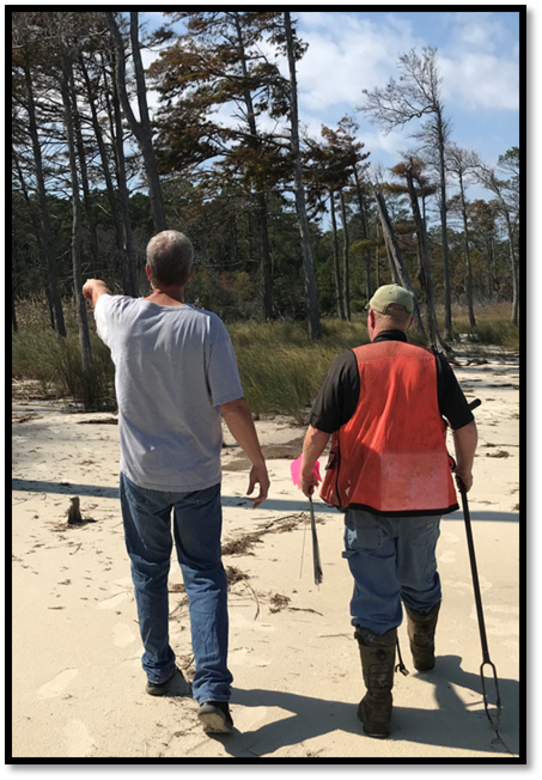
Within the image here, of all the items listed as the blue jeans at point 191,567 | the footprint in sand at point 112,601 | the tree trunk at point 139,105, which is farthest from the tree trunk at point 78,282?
the blue jeans at point 191,567

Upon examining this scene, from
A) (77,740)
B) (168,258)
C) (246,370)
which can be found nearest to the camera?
(77,740)

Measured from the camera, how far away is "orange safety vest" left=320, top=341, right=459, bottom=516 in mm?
2488

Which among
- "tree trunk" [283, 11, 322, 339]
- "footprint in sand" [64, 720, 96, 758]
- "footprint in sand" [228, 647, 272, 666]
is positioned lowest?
"footprint in sand" [228, 647, 272, 666]

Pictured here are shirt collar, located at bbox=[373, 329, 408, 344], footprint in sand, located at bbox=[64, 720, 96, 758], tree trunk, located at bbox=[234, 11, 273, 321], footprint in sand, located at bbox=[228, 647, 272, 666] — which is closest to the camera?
footprint in sand, located at bbox=[64, 720, 96, 758]

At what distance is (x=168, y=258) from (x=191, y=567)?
1219 mm

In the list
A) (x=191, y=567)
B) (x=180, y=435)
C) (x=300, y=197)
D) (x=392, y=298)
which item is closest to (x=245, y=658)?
(x=191, y=567)

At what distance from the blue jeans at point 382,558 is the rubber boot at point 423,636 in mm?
270

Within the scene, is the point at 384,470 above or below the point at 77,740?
above

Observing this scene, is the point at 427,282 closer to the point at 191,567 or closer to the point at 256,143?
the point at 256,143

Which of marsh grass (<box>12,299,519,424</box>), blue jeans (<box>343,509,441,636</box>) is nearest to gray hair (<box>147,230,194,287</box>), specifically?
blue jeans (<box>343,509,441,636</box>)

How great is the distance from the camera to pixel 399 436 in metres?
2.50

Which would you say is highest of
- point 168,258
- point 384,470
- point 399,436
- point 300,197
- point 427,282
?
point 300,197

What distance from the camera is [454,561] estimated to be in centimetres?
411

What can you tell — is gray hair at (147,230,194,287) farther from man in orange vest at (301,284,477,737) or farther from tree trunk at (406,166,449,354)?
tree trunk at (406,166,449,354)
